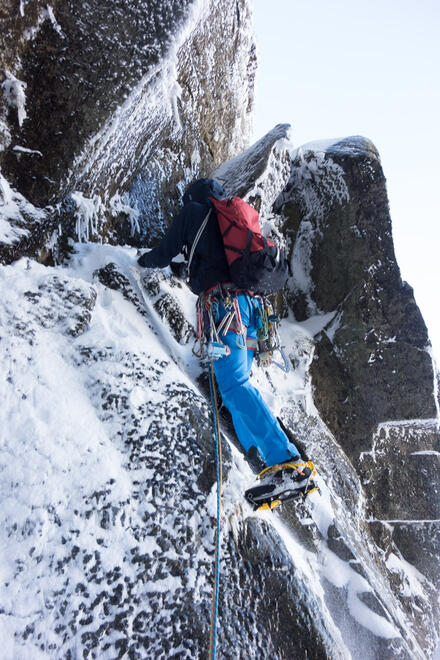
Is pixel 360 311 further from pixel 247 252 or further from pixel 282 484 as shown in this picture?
pixel 282 484

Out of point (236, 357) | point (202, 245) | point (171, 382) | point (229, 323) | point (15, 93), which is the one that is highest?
point (15, 93)

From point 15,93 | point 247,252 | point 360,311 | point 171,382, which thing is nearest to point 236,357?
point 171,382

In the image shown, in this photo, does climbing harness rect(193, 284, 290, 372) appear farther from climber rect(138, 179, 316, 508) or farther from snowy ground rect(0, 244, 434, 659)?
snowy ground rect(0, 244, 434, 659)

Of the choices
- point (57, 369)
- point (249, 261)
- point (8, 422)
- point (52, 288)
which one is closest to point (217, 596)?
point (8, 422)

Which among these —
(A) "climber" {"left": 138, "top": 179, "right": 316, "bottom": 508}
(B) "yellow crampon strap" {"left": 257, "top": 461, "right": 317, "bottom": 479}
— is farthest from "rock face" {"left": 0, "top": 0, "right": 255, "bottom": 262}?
(B) "yellow crampon strap" {"left": 257, "top": 461, "right": 317, "bottom": 479}

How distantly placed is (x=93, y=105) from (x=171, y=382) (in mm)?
2952

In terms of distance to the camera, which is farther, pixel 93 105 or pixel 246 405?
pixel 93 105

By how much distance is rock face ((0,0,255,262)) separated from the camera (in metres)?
3.86

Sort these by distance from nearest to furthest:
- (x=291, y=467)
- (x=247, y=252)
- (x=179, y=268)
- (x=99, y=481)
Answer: (x=99, y=481) < (x=291, y=467) < (x=247, y=252) < (x=179, y=268)

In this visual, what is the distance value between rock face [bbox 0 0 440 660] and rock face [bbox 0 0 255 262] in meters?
0.02

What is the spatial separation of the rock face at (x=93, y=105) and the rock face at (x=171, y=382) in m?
0.02

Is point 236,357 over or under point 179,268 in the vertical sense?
under

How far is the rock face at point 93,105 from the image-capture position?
3.86 m

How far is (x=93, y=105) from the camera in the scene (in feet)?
13.6
